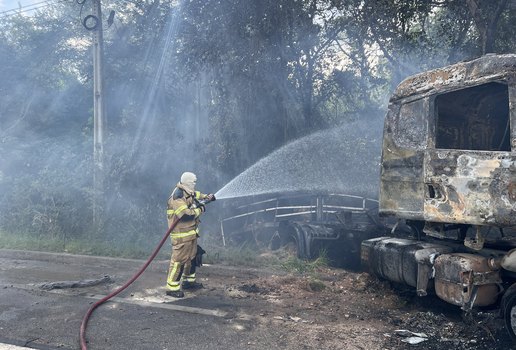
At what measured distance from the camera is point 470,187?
433 cm

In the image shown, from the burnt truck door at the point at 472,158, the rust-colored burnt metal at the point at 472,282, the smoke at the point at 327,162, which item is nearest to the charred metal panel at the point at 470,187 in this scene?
the burnt truck door at the point at 472,158

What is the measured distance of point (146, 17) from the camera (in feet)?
43.1

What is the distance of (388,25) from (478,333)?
7.90m

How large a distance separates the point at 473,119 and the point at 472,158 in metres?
1.23

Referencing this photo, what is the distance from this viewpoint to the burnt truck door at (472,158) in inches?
163

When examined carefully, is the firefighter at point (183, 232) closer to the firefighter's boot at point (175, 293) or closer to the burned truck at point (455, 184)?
the firefighter's boot at point (175, 293)

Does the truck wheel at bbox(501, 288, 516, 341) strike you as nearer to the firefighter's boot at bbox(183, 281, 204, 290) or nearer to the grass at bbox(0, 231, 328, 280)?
the grass at bbox(0, 231, 328, 280)

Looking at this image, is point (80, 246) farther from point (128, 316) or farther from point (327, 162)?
point (327, 162)

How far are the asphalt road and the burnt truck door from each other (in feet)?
6.95

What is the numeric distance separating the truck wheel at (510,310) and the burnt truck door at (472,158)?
679 mm

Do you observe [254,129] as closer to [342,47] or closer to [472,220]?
[342,47]

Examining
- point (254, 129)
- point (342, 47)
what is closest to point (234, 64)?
point (254, 129)

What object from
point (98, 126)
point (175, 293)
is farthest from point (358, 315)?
point (98, 126)

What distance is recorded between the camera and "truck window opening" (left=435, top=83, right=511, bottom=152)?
16.7 feet
